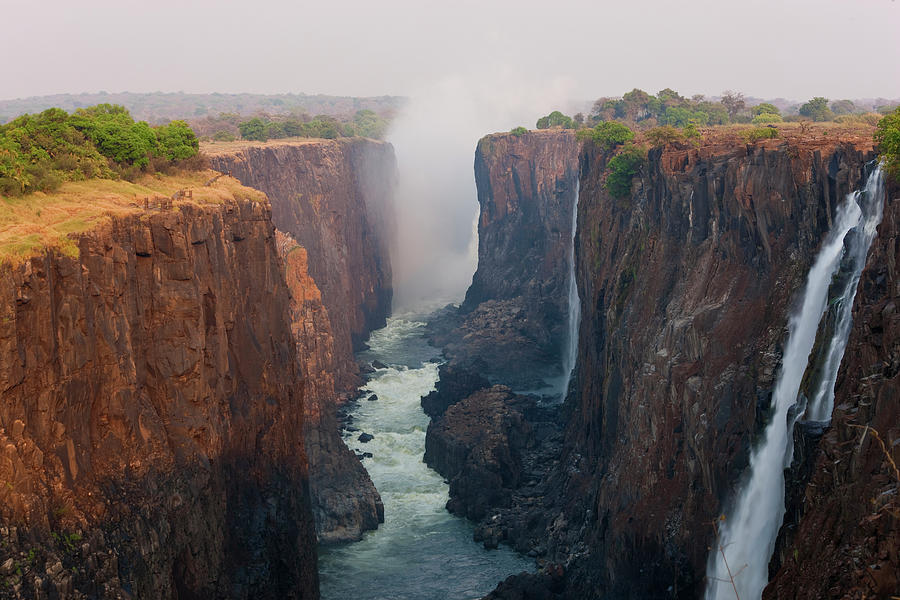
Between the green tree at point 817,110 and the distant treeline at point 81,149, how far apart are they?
54616 mm

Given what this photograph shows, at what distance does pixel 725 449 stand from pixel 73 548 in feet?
67.4

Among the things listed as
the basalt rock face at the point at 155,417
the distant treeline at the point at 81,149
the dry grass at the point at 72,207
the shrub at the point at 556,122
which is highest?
the shrub at the point at 556,122

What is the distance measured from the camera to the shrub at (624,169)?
49.9m

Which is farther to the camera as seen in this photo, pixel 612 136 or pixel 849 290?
pixel 612 136

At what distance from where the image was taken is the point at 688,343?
116 feet

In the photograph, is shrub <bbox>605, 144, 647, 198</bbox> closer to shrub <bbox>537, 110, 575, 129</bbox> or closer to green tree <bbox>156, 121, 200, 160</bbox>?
green tree <bbox>156, 121, 200, 160</bbox>

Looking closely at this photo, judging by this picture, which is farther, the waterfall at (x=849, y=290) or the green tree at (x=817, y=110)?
the green tree at (x=817, y=110)

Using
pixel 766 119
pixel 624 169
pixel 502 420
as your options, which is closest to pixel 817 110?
pixel 766 119

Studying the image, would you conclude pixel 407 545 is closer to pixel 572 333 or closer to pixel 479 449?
pixel 479 449

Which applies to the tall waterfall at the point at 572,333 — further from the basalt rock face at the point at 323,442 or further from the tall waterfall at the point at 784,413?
the tall waterfall at the point at 784,413

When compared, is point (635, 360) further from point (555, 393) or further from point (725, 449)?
point (555, 393)

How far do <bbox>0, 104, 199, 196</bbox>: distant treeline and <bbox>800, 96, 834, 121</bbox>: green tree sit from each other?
54.6 m

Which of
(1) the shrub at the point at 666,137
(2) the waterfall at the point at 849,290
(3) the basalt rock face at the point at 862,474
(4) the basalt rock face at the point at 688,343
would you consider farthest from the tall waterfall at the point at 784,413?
(1) the shrub at the point at 666,137

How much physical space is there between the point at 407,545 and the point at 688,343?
20422mm
